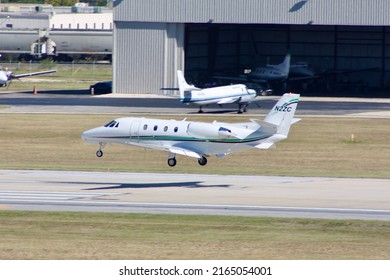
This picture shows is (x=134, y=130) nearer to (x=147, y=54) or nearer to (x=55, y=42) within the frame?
(x=147, y=54)

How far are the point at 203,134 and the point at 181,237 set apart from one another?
44.6 ft

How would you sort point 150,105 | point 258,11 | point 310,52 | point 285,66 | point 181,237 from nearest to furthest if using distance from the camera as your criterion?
point 181,237
point 150,105
point 258,11
point 285,66
point 310,52

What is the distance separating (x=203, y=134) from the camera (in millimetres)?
42938

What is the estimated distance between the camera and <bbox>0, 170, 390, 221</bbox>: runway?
36156mm

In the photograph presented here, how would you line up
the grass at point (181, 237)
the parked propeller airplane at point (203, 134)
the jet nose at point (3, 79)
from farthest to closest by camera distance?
1. the jet nose at point (3, 79)
2. the parked propeller airplane at point (203, 134)
3. the grass at point (181, 237)

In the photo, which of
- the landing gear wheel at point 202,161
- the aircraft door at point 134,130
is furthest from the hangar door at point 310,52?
the aircraft door at point 134,130

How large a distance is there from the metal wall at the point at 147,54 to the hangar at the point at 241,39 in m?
0.10

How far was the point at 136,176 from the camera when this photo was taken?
1884 inches

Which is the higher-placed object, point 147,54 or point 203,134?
point 147,54

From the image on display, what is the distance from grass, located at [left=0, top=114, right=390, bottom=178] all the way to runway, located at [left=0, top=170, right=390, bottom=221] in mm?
3471

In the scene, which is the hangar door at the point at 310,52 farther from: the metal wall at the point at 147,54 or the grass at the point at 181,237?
the grass at the point at 181,237

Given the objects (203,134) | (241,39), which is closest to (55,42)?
(241,39)

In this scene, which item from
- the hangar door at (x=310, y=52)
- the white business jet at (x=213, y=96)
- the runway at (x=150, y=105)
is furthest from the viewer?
the hangar door at (x=310, y=52)

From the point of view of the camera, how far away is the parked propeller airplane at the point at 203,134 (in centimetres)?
4153
